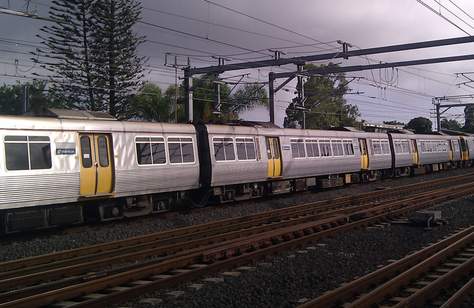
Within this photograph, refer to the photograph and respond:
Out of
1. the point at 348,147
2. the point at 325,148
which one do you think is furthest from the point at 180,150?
the point at 348,147

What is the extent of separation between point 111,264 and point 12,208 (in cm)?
390

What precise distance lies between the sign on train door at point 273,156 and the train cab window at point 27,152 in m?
9.63

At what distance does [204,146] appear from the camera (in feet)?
58.4

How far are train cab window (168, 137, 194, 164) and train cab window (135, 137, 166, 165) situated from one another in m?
0.38

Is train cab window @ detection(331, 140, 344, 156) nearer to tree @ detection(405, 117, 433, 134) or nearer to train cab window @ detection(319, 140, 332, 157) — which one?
train cab window @ detection(319, 140, 332, 157)

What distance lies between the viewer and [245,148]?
63.8 ft

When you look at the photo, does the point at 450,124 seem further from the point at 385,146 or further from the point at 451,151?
the point at 385,146

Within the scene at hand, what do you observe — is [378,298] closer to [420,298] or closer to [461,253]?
[420,298]

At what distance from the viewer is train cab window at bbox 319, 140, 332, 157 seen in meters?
24.2

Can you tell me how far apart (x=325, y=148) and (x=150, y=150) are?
1095cm

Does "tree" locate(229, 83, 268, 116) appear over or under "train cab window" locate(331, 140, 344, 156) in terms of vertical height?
over

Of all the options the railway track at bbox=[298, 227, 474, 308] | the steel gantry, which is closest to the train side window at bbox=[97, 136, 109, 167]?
the steel gantry

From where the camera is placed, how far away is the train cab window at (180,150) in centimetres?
1645

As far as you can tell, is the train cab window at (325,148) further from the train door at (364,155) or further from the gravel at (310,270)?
the gravel at (310,270)
